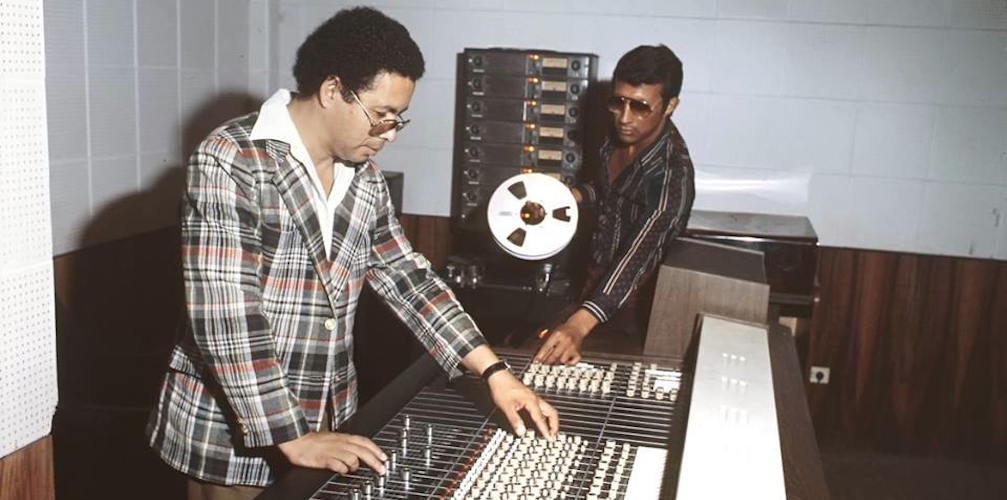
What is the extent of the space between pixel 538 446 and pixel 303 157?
69 cm

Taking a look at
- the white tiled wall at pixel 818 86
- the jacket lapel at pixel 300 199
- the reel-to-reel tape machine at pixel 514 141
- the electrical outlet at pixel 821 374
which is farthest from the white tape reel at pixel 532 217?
the electrical outlet at pixel 821 374

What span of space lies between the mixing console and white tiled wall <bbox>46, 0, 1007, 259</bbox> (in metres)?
2.44

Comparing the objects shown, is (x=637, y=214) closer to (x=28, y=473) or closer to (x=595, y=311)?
(x=595, y=311)

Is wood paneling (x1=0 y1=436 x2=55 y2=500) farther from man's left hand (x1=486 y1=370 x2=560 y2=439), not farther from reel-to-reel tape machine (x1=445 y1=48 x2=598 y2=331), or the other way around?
reel-to-reel tape machine (x1=445 y1=48 x2=598 y2=331)

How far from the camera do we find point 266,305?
6.33 feet

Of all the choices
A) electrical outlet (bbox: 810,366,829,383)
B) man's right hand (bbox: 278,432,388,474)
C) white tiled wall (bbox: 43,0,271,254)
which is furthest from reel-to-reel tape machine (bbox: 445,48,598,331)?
man's right hand (bbox: 278,432,388,474)

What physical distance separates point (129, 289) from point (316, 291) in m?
2.03

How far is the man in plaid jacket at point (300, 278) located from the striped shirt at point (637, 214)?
755 mm

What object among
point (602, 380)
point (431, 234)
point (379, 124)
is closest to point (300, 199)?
point (379, 124)

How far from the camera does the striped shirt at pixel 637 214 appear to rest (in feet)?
9.24

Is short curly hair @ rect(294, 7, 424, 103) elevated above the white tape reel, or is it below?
above

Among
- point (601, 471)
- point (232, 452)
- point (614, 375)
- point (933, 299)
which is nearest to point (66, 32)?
point (232, 452)

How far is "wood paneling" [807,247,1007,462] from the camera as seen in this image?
4.46 metres

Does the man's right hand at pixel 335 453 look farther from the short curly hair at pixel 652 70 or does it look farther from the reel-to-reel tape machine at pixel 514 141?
the reel-to-reel tape machine at pixel 514 141
